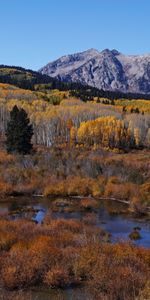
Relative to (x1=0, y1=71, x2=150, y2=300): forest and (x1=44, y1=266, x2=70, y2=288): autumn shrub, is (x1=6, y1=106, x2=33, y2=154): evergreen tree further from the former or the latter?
(x1=44, y1=266, x2=70, y2=288): autumn shrub

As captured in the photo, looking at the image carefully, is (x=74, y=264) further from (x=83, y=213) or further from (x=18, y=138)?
→ (x=18, y=138)

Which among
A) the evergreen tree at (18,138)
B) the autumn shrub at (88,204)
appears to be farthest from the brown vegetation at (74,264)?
the evergreen tree at (18,138)

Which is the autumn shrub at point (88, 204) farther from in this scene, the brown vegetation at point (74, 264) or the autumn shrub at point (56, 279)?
the autumn shrub at point (56, 279)

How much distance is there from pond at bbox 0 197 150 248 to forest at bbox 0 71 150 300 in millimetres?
706

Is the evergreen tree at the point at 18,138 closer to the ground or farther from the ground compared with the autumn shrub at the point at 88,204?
farther from the ground

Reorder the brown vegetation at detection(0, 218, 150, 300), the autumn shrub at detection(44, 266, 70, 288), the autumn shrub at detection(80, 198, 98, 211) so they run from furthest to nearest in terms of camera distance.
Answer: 1. the autumn shrub at detection(80, 198, 98, 211)
2. the autumn shrub at detection(44, 266, 70, 288)
3. the brown vegetation at detection(0, 218, 150, 300)

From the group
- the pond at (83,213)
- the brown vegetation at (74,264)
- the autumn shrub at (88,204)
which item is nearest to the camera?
the brown vegetation at (74,264)

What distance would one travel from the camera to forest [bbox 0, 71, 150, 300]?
1049 inches

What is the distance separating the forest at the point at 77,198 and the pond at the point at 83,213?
706mm

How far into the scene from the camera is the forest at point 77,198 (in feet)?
87.4

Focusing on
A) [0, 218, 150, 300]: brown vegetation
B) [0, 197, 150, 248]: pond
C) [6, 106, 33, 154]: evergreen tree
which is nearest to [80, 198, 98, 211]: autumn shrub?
[0, 197, 150, 248]: pond

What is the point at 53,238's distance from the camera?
33156 mm

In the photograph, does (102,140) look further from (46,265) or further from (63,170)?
(46,265)

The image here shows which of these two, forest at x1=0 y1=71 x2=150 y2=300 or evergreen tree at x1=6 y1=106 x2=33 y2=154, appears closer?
forest at x1=0 y1=71 x2=150 y2=300
